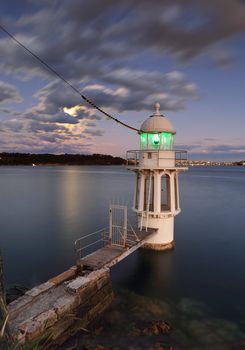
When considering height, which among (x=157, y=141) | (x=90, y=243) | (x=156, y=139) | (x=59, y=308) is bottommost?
(x=90, y=243)

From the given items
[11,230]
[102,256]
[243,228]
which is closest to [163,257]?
[102,256]

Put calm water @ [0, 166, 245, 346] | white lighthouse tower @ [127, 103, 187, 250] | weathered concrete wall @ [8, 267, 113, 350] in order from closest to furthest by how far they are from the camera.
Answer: weathered concrete wall @ [8, 267, 113, 350] → calm water @ [0, 166, 245, 346] → white lighthouse tower @ [127, 103, 187, 250]

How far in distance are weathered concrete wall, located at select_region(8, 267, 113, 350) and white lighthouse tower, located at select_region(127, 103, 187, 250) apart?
5471mm

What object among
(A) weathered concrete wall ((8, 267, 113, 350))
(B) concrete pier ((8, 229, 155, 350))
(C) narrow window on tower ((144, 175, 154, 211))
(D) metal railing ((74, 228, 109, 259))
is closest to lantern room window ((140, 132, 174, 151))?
(C) narrow window on tower ((144, 175, 154, 211))

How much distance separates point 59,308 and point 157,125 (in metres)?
10.2

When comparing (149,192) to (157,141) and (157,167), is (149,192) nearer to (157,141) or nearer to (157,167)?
(157,167)

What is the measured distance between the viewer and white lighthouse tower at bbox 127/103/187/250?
14.8m

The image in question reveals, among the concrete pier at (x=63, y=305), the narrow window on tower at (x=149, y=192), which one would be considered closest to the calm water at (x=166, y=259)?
the concrete pier at (x=63, y=305)

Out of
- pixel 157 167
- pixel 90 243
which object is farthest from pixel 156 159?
pixel 90 243

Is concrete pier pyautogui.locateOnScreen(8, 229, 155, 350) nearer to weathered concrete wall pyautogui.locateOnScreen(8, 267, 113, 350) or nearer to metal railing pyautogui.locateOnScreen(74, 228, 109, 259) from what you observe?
weathered concrete wall pyautogui.locateOnScreen(8, 267, 113, 350)

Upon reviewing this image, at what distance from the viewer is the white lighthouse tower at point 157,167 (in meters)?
14.8

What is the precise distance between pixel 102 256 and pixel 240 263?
8.46 m

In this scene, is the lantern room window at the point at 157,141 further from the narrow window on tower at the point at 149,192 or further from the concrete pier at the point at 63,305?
the concrete pier at the point at 63,305

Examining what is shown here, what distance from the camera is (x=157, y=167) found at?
14539 mm
